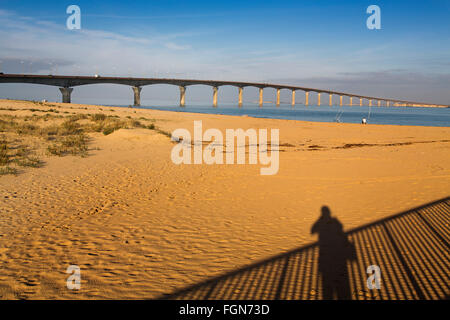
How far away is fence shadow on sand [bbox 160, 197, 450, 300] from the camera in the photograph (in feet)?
14.2

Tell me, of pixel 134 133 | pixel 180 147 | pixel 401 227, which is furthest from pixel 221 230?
pixel 134 133

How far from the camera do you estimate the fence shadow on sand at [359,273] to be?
4.33 metres

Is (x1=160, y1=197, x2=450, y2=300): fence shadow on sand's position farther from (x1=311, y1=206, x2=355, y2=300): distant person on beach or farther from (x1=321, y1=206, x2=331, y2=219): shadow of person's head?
(x1=321, y1=206, x2=331, y2=219): shadow of person's head

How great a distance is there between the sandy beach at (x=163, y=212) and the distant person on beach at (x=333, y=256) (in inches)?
12.3

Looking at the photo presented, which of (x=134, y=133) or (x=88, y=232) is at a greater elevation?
(x=134, y=133)

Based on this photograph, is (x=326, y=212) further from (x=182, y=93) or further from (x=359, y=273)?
(x=182, y=93)

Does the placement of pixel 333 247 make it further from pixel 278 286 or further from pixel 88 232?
pixel 88 232

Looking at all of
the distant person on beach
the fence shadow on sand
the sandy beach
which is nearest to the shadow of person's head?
the distant person on beach

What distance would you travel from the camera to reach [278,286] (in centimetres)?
457

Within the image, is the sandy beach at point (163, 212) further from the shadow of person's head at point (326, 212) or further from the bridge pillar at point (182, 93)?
the bridge pillar at point (182, 93)

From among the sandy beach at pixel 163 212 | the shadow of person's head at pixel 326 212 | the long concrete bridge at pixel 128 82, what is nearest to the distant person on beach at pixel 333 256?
the shadow of person's head at pixel 326 212

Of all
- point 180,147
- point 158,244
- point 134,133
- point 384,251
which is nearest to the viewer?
point 384,251

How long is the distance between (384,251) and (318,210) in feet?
8.93

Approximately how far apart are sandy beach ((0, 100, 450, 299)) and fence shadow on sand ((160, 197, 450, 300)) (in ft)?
1.10
